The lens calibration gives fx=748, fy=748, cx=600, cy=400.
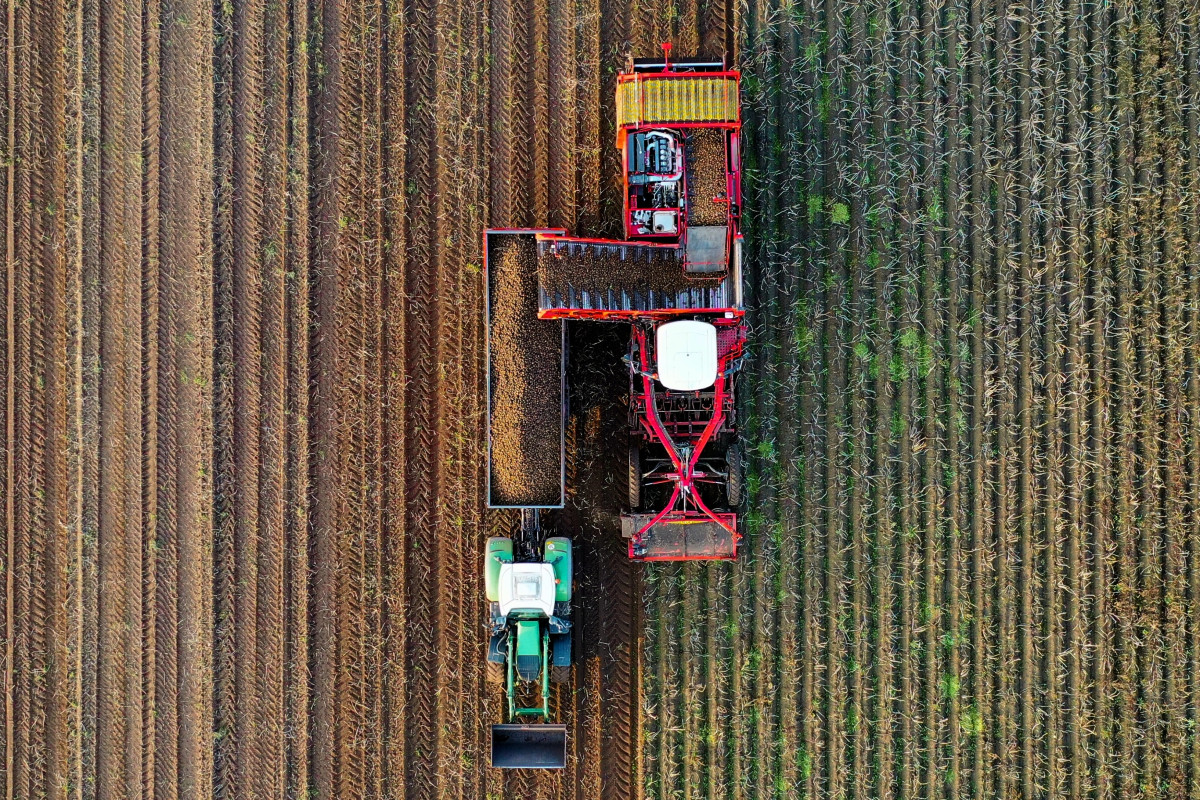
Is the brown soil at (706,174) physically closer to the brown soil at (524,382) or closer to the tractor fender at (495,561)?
the brown soil at (524,382)

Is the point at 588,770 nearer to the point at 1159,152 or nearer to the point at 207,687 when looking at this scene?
the point at 207,687

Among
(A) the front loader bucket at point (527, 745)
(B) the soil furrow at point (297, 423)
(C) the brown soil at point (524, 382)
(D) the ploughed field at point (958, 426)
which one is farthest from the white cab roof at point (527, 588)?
(B) the soil furrow at point (297, 423)

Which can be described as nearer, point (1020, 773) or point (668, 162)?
point (668, 162)

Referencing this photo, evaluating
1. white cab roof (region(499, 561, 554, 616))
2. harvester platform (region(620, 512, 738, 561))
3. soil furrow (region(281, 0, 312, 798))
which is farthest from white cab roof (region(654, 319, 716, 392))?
soil furrow (region(281, 0, 312, 798))

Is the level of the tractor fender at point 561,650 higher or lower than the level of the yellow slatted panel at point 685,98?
lower

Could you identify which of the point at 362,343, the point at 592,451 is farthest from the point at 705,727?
the point at 362,343

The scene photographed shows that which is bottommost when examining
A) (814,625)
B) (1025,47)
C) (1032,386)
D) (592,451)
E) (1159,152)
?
(814,625)

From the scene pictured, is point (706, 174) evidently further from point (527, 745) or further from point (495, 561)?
point (527, 745)
